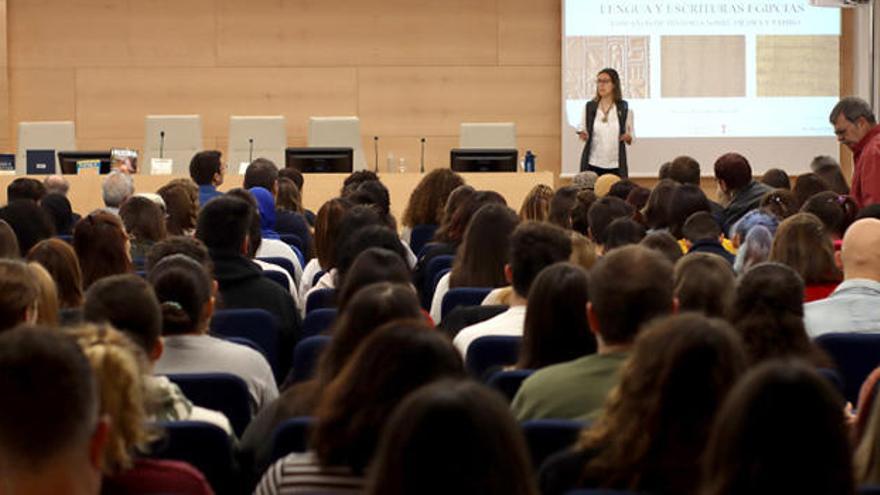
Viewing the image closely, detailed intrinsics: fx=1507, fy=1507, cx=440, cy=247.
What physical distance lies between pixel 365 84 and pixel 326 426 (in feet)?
40.9

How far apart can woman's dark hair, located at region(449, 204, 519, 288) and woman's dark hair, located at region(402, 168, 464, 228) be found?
2631 mm

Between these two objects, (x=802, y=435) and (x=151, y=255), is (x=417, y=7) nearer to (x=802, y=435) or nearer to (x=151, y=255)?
(x=151, y=255)

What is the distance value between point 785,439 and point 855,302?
121 inches

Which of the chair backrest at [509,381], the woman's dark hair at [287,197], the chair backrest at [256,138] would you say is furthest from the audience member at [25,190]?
the chair backrest at [509,381]

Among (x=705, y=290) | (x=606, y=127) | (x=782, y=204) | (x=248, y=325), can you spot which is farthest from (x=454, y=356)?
(x=606, y=127)

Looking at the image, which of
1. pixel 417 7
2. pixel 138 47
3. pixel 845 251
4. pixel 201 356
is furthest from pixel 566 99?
pixel 201 356

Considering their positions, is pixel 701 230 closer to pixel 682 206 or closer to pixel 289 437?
pixel 682 206

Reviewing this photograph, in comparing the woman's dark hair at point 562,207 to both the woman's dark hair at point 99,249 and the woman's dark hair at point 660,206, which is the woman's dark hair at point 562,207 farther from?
the woman's dark hair at point 99,249

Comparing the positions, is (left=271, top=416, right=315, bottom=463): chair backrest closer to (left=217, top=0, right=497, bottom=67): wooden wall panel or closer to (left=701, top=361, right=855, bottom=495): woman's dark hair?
(left=701, top=361, right=855, bottom=495): woman's dark hair

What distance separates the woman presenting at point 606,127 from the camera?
13117 millimetres

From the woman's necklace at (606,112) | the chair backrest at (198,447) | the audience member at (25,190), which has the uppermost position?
the woman's necklace at (606,112)

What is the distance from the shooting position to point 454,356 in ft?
8.70

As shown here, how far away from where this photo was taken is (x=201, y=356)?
424 cm

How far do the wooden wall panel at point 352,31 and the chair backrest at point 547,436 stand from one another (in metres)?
12.2
